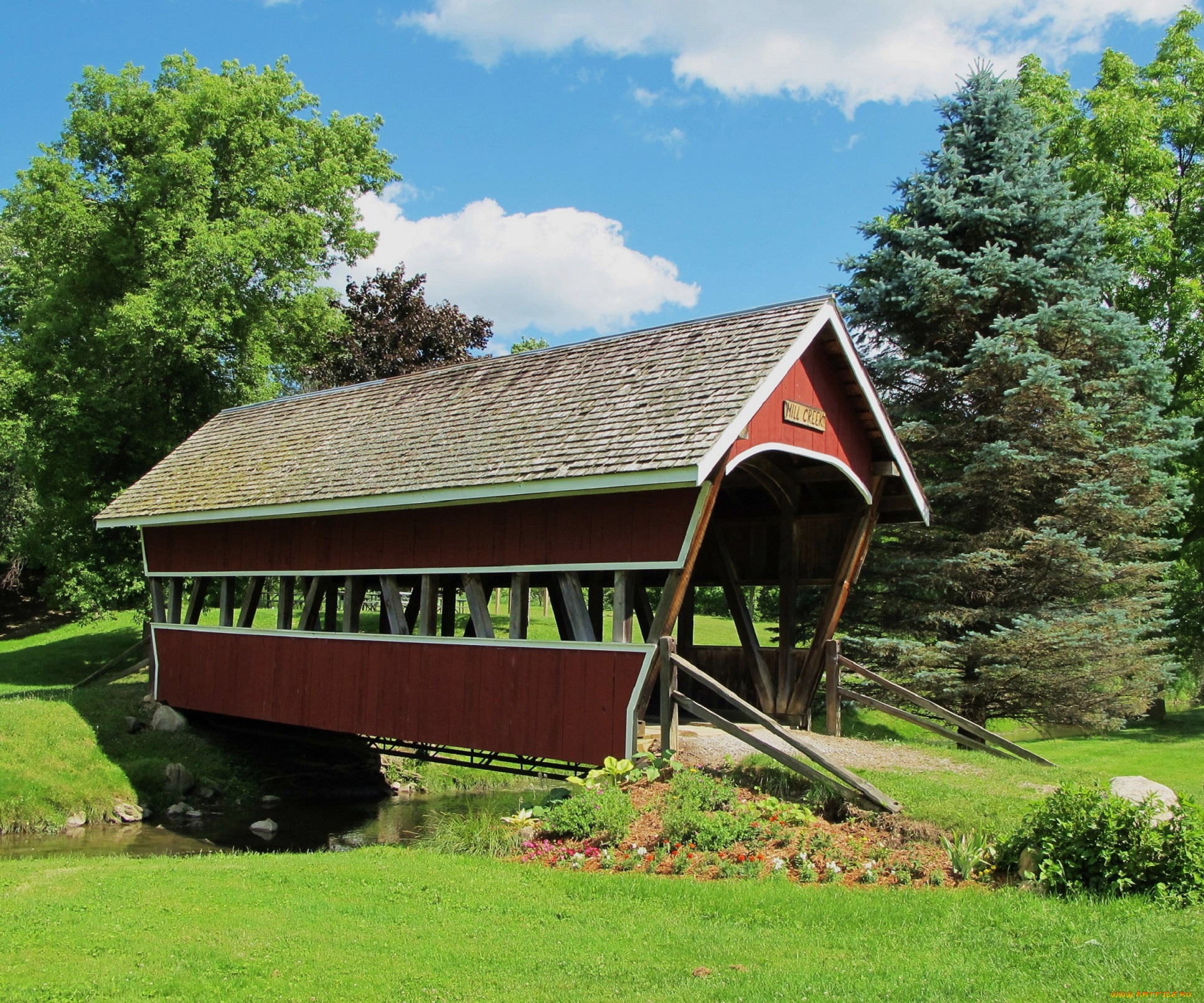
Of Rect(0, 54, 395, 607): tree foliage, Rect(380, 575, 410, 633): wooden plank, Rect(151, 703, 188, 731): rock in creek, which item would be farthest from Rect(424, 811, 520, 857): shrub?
Rect(0, 54, 395, 607): tree foliage

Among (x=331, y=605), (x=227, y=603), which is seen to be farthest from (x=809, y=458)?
(x=227, y=603)

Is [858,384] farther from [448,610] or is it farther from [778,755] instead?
[448,610]

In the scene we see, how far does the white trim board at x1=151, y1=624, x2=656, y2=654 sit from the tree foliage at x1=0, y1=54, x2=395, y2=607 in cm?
839

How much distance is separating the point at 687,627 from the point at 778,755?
6.16 meters

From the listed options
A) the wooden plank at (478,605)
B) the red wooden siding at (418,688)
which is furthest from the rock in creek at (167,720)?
the wooden plank at (478,605)

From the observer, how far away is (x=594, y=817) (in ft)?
32.0

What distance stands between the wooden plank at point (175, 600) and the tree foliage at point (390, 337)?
12.4m

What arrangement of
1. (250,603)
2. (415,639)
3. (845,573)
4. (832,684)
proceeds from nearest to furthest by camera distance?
(832,684) → (415,639) → (845,573) → (250,603)

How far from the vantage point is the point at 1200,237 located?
22062mm

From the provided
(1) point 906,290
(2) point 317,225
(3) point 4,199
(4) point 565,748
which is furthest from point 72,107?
(4) point 565,748

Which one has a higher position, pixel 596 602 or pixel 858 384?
pixel 858 384

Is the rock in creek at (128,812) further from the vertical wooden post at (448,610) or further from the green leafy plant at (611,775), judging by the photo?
the green leafy plant at (611,775)

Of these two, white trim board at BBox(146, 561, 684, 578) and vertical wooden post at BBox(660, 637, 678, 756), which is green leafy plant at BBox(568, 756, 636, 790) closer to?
vertical wooden post at BBox(660, 637, 678, 756)

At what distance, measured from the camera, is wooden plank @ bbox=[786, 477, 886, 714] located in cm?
1394
